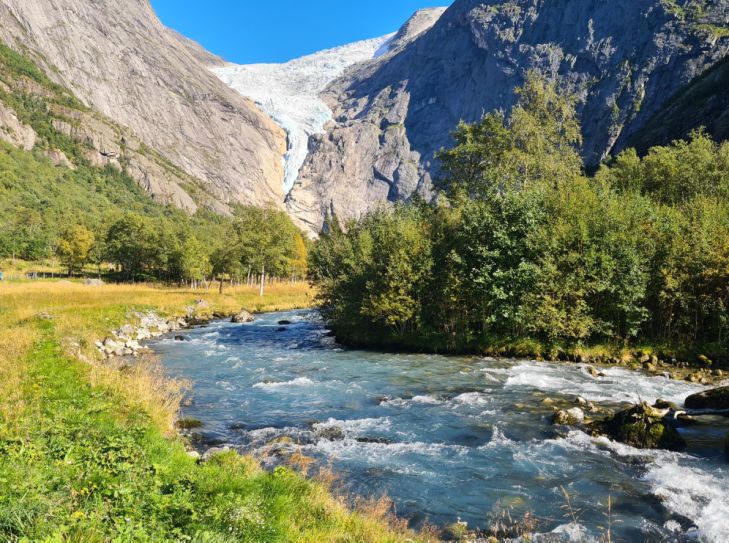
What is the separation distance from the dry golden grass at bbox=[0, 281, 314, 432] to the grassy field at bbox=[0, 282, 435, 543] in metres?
0.14

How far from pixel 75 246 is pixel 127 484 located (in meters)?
110

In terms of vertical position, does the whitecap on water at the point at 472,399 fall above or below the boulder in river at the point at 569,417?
below

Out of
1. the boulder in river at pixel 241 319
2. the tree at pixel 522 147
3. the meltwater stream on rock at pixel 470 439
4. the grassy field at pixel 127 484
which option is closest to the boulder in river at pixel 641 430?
the meltwater stream on rock at pixel 470 439

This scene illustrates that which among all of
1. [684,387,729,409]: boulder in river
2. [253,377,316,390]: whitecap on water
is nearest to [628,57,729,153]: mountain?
[684,387,729,409]: boulder in river

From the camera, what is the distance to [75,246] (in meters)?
101

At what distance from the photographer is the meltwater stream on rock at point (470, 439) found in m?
11.5

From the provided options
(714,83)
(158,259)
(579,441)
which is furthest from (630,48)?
(579,441)

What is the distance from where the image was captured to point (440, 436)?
16.8 metres

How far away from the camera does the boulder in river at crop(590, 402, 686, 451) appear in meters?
15.0

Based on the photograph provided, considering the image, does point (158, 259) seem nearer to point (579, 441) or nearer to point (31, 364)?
point (31, 364)

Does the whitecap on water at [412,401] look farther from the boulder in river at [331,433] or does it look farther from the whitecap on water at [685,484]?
the whitecap on water at [685,484]

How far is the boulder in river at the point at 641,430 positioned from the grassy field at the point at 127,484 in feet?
30.0

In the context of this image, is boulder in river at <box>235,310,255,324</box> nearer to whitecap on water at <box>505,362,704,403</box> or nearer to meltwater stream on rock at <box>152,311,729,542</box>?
meltwater stream on rock at <box>152,311,729,542</box>

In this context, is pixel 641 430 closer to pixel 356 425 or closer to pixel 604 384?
pixel 604 384
